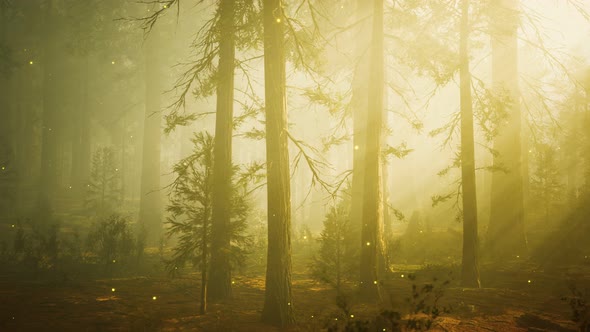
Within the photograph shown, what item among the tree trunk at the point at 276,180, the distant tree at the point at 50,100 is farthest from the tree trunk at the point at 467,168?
the distant tree at the point at 50,100

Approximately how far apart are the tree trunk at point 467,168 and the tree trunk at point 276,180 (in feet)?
16.5

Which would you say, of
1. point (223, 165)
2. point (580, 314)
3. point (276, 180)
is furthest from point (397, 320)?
point (223, 165)

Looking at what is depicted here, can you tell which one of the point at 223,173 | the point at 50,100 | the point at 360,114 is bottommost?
the point at 223,173

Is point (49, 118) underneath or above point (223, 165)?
above

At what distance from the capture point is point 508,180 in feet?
40.2

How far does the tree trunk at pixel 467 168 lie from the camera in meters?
8.66

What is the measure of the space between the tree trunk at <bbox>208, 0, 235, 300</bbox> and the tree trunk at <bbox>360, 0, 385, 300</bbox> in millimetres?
3280

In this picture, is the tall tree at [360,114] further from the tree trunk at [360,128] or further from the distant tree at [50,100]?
the distant tree at [50,100]

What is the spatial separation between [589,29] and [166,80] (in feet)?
97.5

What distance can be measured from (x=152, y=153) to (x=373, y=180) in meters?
16.5

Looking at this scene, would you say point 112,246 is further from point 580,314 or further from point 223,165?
point 580,314

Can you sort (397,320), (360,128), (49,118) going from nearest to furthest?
(397,320) < (360,128) < (49,118)

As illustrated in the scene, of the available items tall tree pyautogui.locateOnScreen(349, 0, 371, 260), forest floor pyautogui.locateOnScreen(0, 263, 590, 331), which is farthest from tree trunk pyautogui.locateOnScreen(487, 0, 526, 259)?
tall tree pyautogui.locateOnScreen(349, 0, 371, 260)

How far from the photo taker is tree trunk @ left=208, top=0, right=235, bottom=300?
7.96 meters
